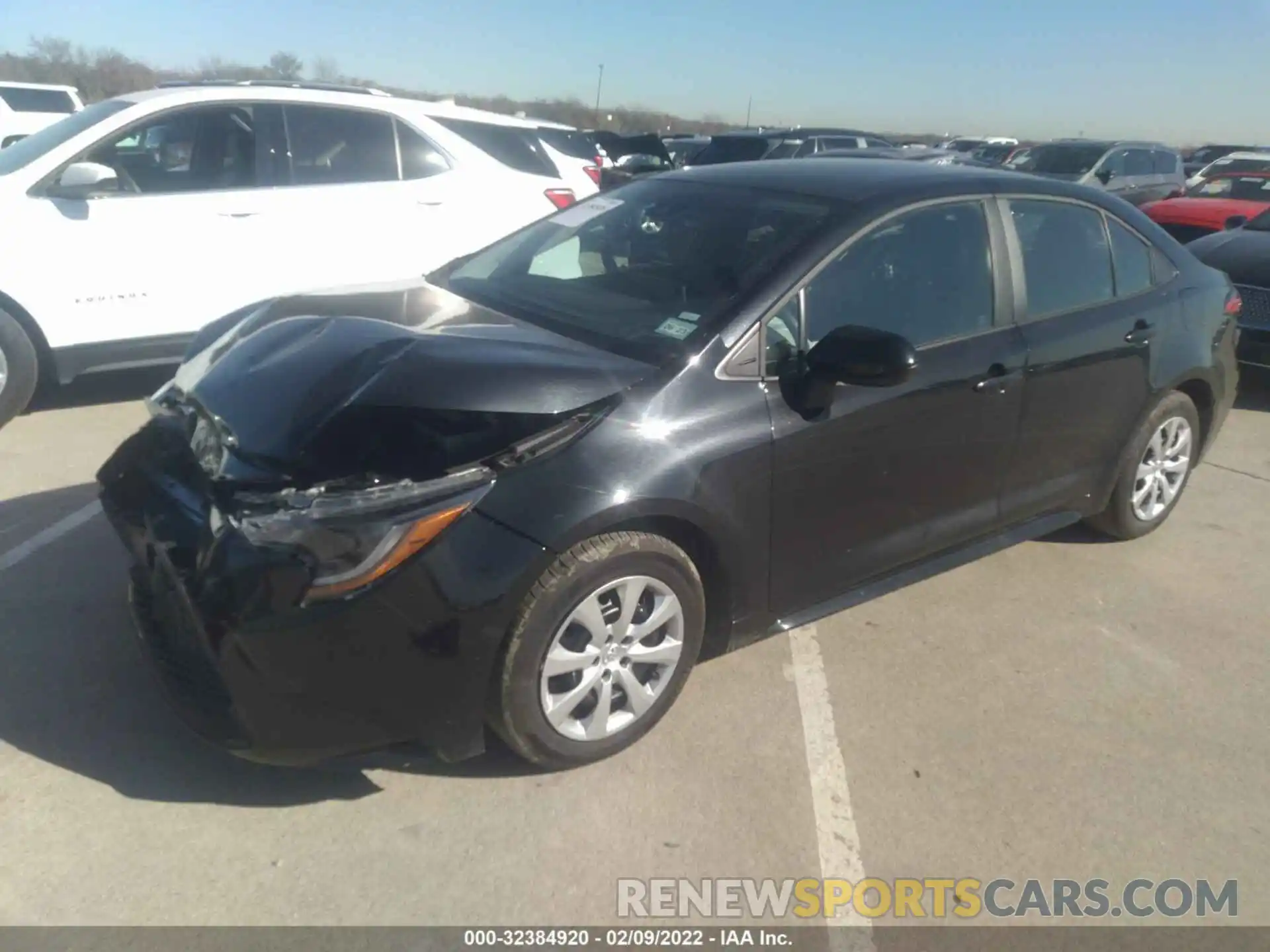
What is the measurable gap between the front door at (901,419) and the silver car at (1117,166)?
14.3 metres

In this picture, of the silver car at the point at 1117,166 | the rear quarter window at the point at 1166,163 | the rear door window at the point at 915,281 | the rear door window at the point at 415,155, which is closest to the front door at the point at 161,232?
the rear door window at the point at 415,155

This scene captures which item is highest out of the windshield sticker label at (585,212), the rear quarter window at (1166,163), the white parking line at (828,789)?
the windshield sticker label at (585,212)

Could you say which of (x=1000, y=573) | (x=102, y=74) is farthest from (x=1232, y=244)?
(x=102, y=74)

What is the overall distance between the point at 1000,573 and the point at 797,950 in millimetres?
2472

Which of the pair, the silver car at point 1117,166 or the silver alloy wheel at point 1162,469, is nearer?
the silver alloy wheel at point 1162,469

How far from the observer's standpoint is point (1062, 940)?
261cm

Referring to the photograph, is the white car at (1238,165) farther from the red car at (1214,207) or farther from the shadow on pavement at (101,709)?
the shadow on pavement at (101,709)

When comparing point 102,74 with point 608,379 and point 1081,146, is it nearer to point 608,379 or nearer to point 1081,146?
point 1081,146

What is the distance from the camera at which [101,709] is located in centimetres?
321

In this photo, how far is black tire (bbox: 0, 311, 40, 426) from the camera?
18.2ft

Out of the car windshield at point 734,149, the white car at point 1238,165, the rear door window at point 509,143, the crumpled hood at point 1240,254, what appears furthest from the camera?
the car windshield at point 734,149

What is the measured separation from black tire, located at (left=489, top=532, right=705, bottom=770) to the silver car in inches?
616

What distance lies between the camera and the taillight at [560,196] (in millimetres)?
7398

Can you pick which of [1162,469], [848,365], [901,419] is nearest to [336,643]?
[848,365]
